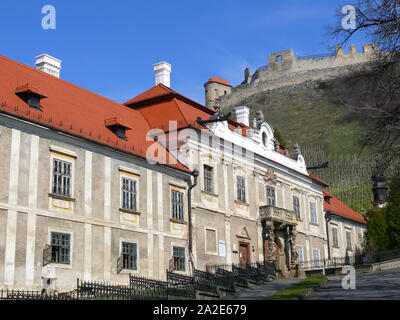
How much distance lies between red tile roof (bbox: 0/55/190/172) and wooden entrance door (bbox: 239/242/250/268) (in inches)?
222

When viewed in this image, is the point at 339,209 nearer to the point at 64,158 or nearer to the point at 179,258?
the point at 179,258

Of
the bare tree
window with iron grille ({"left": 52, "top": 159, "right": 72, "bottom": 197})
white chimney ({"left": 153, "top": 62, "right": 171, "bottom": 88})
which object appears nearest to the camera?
the bare tree

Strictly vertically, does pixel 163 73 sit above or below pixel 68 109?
above

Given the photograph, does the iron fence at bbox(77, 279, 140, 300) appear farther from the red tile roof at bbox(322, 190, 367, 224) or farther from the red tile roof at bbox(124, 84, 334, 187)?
the red tile roof at bbox(322, 190, 367, 224)

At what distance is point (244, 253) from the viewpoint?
98.1ft

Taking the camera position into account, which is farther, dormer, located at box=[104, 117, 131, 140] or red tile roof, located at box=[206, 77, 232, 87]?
red tile roof, located at box=[206, 77, 232, 87]

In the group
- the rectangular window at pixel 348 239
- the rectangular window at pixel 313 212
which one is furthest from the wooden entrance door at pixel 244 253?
the rectangular window at pixel 348 239

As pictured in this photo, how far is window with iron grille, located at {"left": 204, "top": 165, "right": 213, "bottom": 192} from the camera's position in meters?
28.3

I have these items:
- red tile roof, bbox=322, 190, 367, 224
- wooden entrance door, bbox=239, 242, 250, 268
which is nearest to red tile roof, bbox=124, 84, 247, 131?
wooden entrance door, bbox=239, 242, 250, 268

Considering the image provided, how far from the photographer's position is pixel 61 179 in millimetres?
20891

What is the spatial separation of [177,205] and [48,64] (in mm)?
8833

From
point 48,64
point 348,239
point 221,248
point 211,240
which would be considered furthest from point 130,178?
point 348,239
